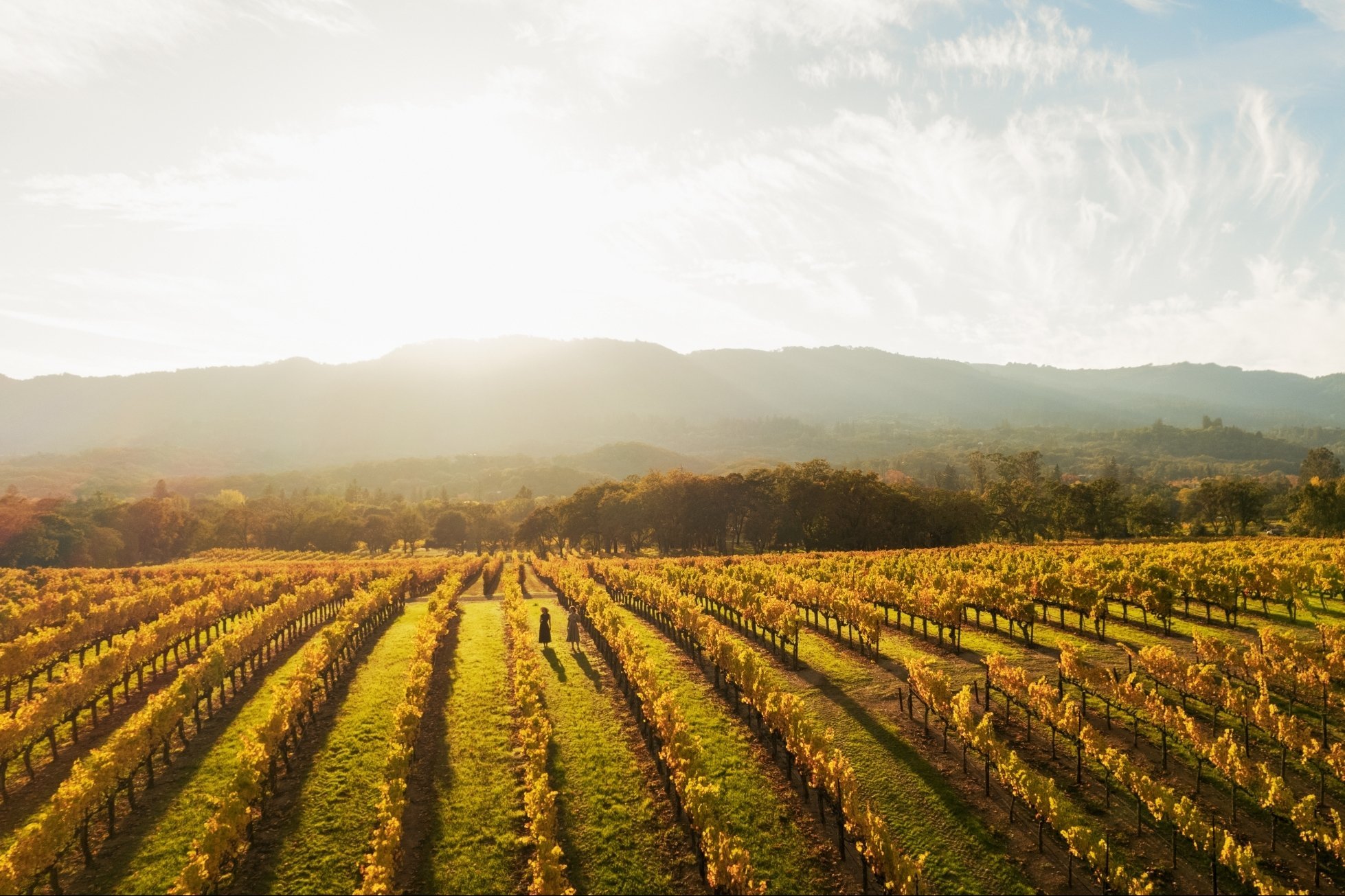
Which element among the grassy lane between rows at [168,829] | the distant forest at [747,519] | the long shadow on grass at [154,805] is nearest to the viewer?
the grassy lane between rows at [168,829]

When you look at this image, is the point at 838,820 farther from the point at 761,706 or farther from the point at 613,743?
the point at 613,743

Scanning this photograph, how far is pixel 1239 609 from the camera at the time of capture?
104 feet

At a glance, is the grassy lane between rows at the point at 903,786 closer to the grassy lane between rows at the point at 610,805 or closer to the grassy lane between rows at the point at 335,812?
the grassy lane between rows at the point at 610,805

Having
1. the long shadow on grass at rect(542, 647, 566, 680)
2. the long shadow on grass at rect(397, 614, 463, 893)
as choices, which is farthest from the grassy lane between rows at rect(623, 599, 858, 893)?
the long shadow on grass at rect(397, 614, 463, 893)

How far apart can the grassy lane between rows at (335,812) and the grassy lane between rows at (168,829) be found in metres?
1.87

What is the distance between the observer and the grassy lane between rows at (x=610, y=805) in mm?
15344

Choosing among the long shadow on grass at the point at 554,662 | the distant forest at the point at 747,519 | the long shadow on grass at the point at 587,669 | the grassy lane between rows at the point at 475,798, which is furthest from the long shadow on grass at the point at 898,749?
the distant forest at the point at 747,519

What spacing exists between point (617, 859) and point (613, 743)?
19.6 ft

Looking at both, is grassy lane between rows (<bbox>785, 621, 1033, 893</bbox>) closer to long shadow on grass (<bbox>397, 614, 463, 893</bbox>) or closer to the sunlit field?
the sunlit field

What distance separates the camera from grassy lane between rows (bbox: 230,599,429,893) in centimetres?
1523

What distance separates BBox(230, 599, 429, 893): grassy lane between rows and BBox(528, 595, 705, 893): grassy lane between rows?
538 centimetres

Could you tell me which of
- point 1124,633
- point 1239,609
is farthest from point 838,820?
point 1239,609

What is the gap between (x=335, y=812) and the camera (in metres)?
17.8

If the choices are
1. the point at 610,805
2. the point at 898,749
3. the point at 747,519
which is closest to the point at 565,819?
the point at 610,805
